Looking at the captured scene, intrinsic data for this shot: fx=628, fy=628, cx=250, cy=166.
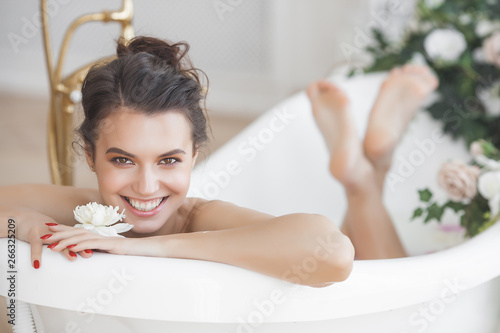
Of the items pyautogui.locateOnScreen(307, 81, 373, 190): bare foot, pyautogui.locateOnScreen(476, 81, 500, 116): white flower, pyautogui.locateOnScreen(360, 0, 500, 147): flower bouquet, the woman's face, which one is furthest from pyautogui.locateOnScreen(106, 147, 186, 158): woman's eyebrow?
pyautogui.locateOnScreen(476, 81, 500, 116): white flower

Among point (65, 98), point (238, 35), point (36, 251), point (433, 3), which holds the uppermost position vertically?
point (238, 35)

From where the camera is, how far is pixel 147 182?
3.17 feet

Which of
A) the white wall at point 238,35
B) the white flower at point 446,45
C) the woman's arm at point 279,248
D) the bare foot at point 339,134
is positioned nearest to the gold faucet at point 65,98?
the bare foot at point 339,134

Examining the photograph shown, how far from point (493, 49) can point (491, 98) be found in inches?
7.4

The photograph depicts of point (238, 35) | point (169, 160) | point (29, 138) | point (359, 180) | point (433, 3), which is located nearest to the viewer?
point (169, 160)

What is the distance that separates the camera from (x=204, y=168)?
1.64m

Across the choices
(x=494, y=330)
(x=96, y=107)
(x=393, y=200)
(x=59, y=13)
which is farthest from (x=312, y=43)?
(x=96, y=107)

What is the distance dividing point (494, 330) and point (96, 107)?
0.96 m

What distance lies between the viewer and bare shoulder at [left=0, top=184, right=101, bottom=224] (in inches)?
42.1

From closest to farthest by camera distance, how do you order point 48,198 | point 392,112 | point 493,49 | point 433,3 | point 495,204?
point 48,198
point 495,204
point 392,112
point 493,49
point 433,3

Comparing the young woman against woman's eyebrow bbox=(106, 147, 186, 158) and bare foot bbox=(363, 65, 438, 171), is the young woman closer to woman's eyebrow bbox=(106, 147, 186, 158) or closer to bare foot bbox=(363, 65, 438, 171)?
woman's eyebrow bbox=(106, 147, 186, 158)

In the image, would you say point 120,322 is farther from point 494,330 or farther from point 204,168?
point 494,330

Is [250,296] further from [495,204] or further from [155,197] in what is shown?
[495,204]

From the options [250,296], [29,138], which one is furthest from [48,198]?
[29,138]
